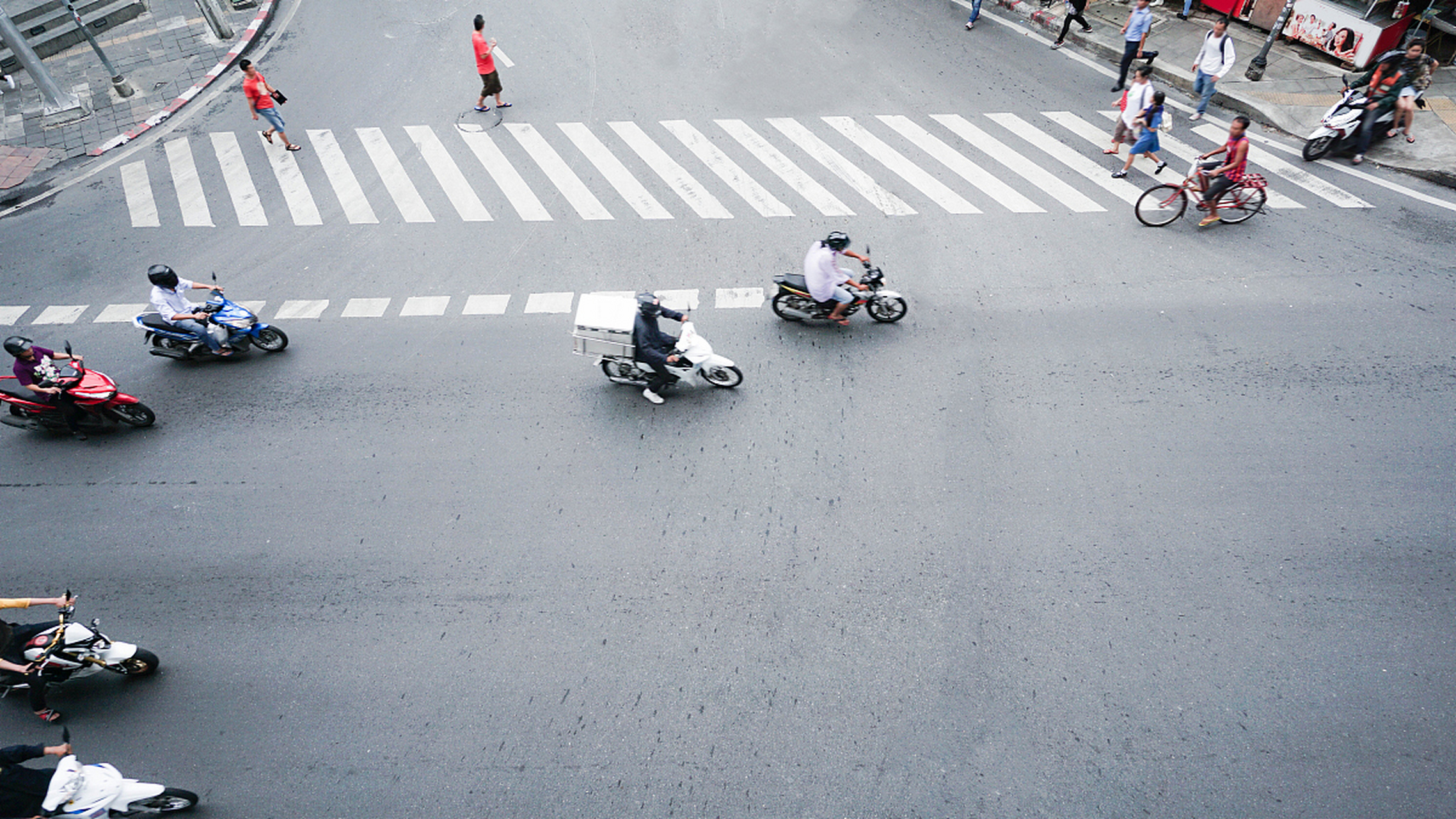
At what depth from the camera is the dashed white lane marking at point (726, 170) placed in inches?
466

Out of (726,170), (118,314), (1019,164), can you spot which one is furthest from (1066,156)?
(118,314)

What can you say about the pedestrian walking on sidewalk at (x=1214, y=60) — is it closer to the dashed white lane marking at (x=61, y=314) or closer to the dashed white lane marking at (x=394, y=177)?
the dashed white lane marking at (x=394, y=177)

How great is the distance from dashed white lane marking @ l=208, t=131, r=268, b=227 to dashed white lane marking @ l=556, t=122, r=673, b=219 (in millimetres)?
5622

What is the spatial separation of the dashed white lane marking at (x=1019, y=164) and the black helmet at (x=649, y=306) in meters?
7.35

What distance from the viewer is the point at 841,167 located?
12555mm

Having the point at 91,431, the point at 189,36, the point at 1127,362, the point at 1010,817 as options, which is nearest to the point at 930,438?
the point at 1127,362

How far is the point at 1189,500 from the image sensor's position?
7.73 meters

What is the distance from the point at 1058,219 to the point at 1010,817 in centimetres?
882

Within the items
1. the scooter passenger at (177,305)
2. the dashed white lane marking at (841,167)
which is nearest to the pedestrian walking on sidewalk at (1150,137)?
the dashed white lane marking at (841,167)

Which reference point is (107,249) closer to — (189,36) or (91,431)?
(91,431)

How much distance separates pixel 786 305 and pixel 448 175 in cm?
731

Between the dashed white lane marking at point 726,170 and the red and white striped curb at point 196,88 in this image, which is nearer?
the dashed white lane marking at point 726,170

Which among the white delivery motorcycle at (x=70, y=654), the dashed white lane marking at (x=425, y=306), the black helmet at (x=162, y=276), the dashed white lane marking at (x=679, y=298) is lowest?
the white delivery motorcycle at (x=70, y=654)

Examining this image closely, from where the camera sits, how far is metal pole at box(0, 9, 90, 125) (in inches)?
547
